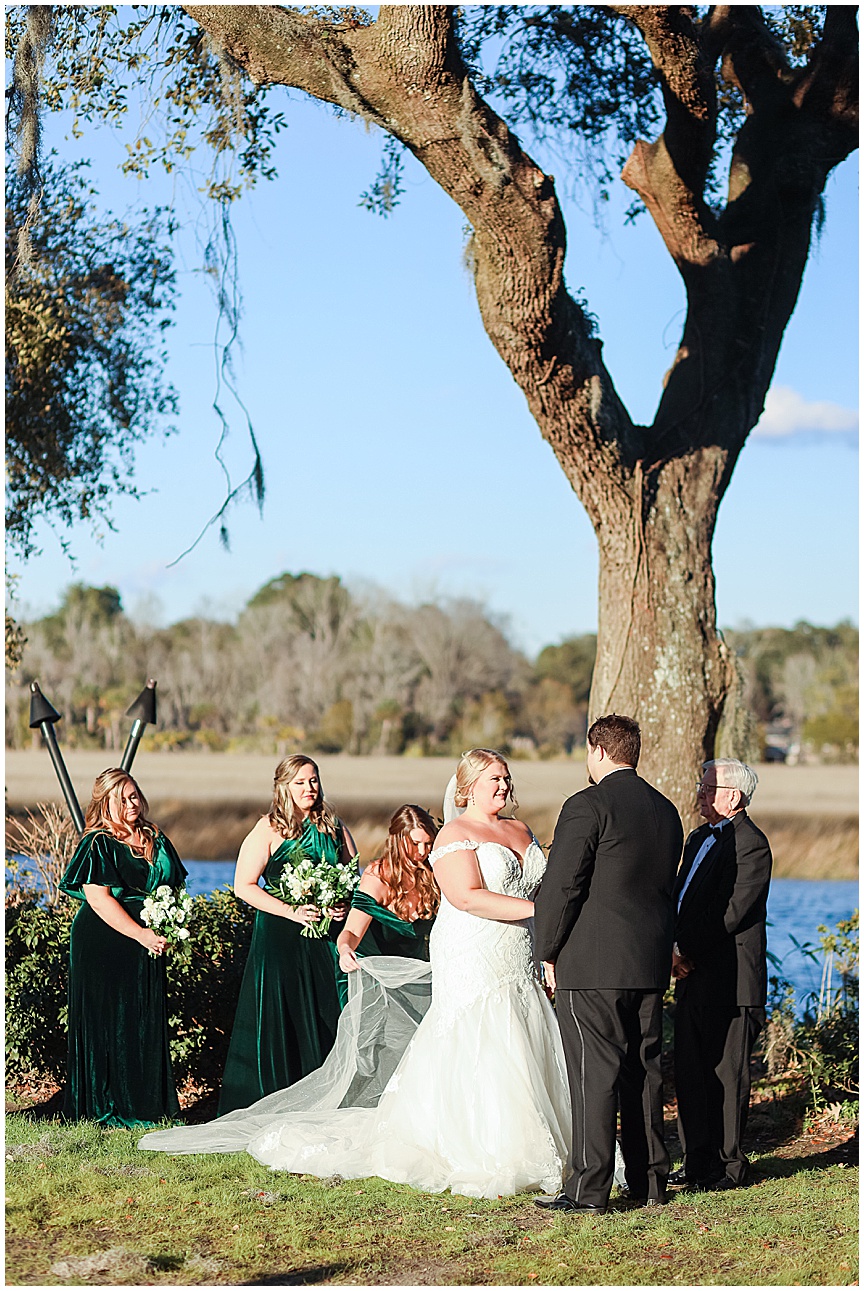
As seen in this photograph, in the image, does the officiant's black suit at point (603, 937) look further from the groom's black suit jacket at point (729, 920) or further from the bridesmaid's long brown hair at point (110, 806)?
the bridesmaid's long brown hair at point (110, 806)

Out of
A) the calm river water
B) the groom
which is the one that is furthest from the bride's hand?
the calm river water

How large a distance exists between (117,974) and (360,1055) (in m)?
1.32

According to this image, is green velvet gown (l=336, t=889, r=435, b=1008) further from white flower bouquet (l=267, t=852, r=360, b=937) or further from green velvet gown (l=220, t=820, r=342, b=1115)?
green velvet gown (l=220, t=820, r=342, b=1115)

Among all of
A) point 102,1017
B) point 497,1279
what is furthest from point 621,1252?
point 102,1017

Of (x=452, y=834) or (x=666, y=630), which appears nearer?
(x=452, y=834)

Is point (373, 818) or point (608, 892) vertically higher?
point (608, 892)

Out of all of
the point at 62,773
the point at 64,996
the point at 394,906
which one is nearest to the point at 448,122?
the point at 394,906

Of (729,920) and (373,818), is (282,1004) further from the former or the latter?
(373,818)

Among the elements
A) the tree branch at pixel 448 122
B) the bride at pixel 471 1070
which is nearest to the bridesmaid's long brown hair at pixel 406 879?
the bride at pixel 471 1070

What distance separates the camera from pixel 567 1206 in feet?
16.7

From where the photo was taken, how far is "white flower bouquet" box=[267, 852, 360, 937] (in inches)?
254

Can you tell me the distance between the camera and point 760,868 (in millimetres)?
5684

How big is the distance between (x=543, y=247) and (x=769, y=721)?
52.1 m

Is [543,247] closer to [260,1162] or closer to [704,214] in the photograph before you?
[704,214]
